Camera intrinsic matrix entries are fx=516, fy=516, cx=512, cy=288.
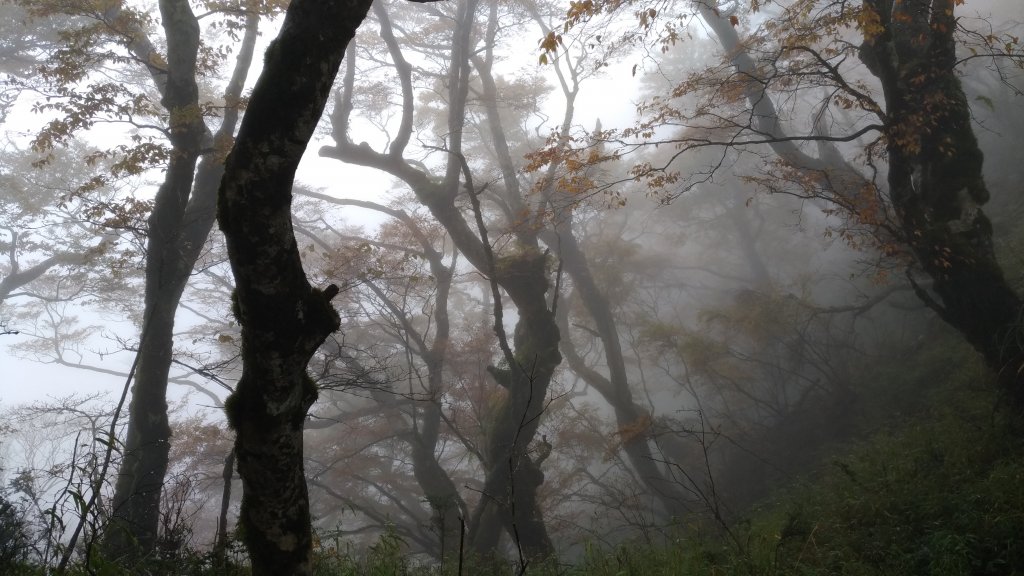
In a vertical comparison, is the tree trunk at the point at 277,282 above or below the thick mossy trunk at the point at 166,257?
below

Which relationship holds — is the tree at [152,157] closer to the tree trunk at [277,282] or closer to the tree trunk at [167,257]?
the tree trunk at [167,257]

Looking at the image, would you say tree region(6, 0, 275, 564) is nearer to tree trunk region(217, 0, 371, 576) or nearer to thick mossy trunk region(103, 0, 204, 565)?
thick mossy trunk region(103, 0, 204, 565)

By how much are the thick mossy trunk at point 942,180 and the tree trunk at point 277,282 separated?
6.50 metres

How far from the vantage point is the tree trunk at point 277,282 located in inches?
91.8

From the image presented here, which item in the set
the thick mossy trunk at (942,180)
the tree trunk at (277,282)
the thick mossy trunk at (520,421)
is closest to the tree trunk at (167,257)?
the thick mossy trunk at (520,421)

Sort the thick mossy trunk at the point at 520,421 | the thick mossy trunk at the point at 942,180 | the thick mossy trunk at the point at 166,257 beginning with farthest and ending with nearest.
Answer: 1. the thick mossy trunk at the point at 520,421
2. the thick mossy trunk at the point at 166,257
3. the thick mossy trunk at the point at 942,180

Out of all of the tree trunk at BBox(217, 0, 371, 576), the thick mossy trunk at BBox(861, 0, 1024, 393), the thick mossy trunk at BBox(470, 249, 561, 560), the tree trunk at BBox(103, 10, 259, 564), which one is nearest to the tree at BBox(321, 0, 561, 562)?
the thick mossy trunk at BBox(470, 249, 561, 560)

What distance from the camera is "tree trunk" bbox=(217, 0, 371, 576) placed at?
7.65 feet

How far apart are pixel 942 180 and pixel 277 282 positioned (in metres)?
7.86

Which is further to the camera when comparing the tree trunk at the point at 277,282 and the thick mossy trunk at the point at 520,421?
the thick mossy trunk at the point at 520,421

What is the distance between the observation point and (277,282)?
8.07 feet

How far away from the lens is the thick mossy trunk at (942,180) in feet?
20.1

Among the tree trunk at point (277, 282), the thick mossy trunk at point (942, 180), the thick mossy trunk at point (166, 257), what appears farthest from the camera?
the thick mossy trunk at point (166, 257)

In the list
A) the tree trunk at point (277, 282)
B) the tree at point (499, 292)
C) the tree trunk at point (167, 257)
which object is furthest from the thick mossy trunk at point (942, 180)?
the tree trunk at point (167, 257)
